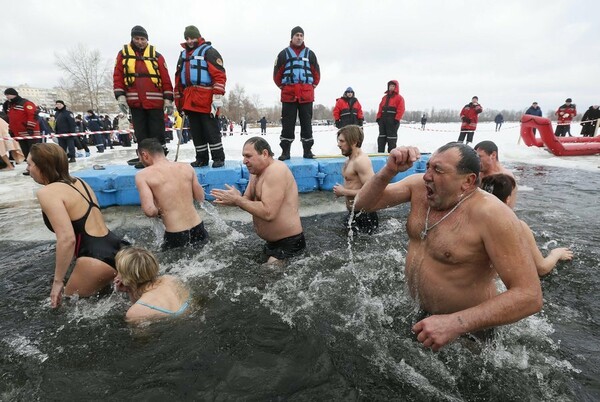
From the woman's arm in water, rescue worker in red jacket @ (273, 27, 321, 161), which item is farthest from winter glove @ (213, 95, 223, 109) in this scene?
the woman's arm in water

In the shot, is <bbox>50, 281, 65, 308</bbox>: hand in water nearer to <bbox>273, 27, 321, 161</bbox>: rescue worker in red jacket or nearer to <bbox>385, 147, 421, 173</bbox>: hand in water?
<bbox>385, 147, 421, 173</bbox>: hand in water

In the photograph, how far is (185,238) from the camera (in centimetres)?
369

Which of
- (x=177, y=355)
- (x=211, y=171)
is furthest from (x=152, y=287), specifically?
(x=211, y=171)

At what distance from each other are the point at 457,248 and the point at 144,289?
2.26 metres

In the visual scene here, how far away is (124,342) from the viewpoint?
2.42 m

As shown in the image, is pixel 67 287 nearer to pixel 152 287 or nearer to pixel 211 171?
pixel 152 287

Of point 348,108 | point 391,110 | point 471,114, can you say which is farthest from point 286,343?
point 471,114

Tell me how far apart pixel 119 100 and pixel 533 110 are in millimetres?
17213

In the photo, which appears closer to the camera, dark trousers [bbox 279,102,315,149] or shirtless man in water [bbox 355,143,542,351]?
shirtless man in water [bbox 355,143,542,351]

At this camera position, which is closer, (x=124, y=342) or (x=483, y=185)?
(x=124, y=342)

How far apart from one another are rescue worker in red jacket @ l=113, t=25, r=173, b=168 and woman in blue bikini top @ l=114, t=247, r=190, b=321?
10.0 ft

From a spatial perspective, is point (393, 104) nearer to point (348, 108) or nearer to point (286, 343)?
point (348, 108)

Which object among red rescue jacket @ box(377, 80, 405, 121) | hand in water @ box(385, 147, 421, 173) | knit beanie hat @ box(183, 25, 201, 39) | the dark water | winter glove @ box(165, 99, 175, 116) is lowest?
the dark water

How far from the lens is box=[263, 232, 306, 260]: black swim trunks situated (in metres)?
3.61
